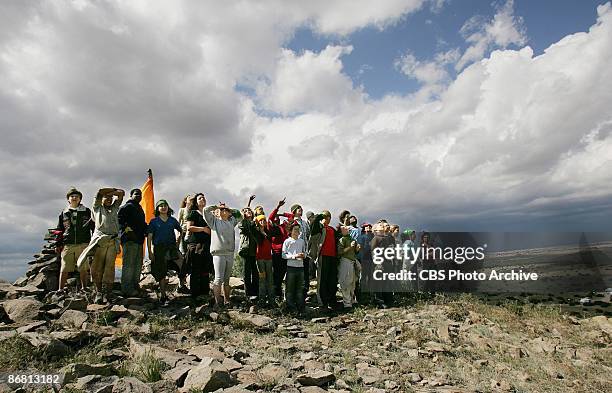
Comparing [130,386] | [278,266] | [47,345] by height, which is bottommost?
[130,386]

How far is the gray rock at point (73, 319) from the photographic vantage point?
291 inches

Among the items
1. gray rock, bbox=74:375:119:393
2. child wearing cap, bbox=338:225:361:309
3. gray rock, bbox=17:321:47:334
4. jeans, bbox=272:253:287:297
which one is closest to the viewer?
gray rock, bbox=74:375:119:393

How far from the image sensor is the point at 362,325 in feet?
30.3

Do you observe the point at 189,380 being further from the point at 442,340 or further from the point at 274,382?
the point at 442,340

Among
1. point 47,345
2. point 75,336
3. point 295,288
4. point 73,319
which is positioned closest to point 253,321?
point 295,288

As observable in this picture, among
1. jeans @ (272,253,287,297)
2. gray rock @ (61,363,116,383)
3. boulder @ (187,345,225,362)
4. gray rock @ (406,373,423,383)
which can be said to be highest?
jeans @ (272,253,287,297)

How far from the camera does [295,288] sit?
9.57 metres

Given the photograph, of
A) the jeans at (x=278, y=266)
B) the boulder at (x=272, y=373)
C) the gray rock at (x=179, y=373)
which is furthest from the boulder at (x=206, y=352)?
the jeans at (x=278, y=266)

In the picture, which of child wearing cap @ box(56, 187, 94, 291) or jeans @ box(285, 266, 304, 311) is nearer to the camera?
child wearing cap @ box(56, 187, 94, 291)

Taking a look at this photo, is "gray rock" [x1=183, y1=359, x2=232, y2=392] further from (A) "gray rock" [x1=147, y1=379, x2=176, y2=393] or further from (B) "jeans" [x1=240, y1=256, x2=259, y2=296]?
(B) "jeans" [x1=240, y1=256, x2=259, y2=296]

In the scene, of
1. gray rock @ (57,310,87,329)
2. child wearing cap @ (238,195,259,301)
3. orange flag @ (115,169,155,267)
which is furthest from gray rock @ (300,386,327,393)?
orange flag @ (115,169,155,267)

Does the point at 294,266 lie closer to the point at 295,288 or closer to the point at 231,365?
the point at 295,288

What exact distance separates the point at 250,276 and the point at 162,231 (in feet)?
8.09

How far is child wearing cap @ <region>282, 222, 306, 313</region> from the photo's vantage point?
9406mm
